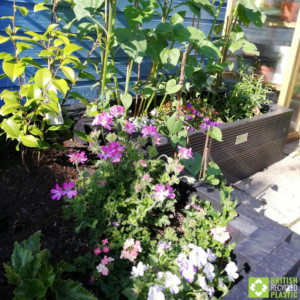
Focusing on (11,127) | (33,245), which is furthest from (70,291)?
(11,127)

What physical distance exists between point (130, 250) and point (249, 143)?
1.78 meters

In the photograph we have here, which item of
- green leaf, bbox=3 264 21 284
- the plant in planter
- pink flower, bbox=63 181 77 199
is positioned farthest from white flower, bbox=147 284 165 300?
pink flower, bbox=63 181 77 199

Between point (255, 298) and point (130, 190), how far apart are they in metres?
0.63

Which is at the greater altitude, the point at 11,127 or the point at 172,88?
the point at 172,88

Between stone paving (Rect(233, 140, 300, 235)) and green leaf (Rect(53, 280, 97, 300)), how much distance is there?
114cm

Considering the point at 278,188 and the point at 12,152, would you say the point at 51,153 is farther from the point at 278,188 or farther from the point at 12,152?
the point at 278,188

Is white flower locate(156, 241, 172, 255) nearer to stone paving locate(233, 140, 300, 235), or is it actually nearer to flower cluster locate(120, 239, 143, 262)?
flower cluster locate(120, 239, 143, 262)

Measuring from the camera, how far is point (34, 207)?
144 cm

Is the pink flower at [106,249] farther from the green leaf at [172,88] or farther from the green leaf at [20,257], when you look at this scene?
the green leaf at [172,88]

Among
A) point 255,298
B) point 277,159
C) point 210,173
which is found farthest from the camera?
point 277,159

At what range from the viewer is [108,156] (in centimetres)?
139

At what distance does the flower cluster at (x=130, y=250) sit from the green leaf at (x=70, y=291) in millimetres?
196

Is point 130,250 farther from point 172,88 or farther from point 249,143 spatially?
point 249,143

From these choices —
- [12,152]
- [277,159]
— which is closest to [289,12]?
[277,159]
